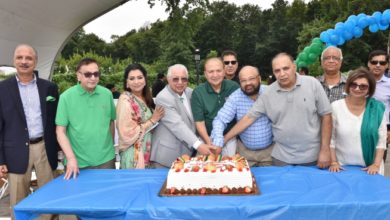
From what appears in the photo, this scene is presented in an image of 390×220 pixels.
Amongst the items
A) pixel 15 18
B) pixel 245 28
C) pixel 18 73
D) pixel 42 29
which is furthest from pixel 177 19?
pixel 245 28

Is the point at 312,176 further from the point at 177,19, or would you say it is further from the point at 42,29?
the point at 177,19

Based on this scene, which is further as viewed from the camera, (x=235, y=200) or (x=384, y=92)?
(x=384, y=92)

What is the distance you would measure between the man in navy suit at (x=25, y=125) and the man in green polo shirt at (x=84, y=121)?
0.75 ft

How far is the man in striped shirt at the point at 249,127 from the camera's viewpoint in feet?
9.73

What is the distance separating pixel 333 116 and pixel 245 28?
48385 mm

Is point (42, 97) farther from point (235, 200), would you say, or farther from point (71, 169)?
point (235, 200)

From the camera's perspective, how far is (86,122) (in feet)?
9.44

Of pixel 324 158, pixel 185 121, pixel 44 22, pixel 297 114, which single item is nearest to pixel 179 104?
pixel 185 121

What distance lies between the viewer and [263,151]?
3.05 meters

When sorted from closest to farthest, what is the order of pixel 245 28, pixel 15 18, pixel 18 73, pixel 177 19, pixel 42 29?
1. pixel 18 73
2. pixel 15 18
3. pixel 42 29
4. pixel 177 19
5. pixel 245 28

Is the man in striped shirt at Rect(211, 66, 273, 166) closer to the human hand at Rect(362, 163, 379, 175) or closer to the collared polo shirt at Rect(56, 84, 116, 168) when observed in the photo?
the human hand at Rect(362, 163, 379, 175)

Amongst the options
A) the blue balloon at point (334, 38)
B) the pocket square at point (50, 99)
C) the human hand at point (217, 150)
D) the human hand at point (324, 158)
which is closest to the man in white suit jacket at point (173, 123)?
the human hand at point (217, 150)

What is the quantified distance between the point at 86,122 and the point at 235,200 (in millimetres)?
1426

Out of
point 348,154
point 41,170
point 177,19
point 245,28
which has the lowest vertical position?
point 41,170
